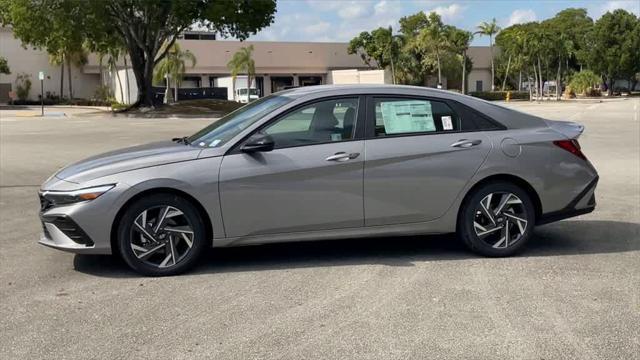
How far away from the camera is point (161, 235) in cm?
561

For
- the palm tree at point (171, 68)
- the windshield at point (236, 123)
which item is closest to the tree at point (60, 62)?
the palm tree at point (171, 68)

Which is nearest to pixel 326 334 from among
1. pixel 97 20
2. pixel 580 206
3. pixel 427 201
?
pixel 427 201

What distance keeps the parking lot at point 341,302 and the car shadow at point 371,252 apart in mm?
20

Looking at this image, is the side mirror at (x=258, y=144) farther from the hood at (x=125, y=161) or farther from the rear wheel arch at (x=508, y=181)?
the rear wheel arch at (x=508, y=181)

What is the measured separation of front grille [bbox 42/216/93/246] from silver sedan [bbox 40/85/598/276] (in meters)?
0.01

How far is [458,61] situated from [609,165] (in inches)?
2645

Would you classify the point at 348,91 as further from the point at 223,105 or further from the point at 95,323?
the point at 223,105

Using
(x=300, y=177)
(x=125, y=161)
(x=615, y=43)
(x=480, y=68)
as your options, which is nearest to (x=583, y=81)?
(x=615, y=43)

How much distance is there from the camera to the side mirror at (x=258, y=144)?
564 cm

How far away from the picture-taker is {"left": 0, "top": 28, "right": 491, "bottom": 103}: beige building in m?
74.5

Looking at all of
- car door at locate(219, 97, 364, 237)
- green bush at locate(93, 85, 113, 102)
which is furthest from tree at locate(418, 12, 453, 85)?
car door at locate(219, 97, 364, 237)

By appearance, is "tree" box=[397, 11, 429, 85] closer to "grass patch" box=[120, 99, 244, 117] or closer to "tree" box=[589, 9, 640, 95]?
"tree" box=[589, 9, 640, 95]

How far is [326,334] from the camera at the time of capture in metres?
4.42

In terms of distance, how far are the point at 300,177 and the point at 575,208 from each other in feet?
8.84
